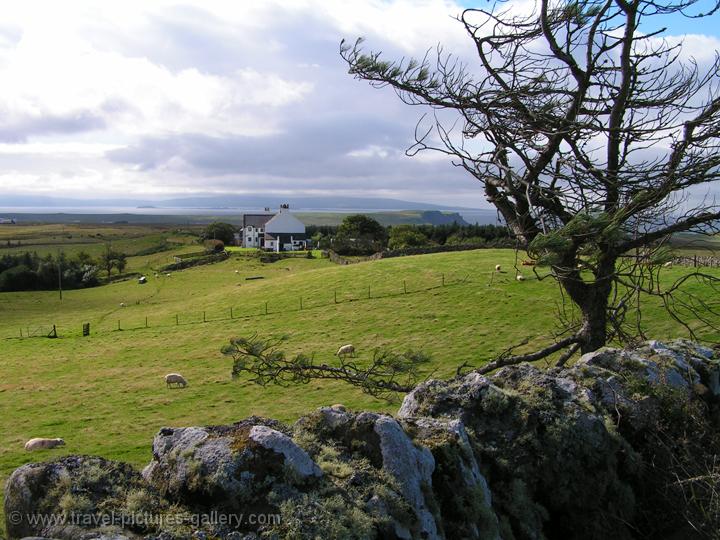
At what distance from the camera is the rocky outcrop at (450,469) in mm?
3389

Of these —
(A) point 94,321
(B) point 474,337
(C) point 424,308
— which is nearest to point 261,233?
(A) point 94,321

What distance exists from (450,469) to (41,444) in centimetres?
1732

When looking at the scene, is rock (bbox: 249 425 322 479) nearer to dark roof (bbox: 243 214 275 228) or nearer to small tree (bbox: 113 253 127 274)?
small tree (bbox: 113 253 127 274)

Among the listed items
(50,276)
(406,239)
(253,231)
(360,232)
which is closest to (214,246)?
(253,231)

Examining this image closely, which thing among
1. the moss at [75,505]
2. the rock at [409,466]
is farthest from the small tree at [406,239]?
the moss at [75,505]

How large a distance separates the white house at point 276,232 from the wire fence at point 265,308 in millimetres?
60880

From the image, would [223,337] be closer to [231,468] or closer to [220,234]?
[231,468]

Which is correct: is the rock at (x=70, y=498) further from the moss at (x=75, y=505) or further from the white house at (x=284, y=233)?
the white house at (x=284, y=233)

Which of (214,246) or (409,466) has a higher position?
(409,466)

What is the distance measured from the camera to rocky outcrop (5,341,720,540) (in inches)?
133

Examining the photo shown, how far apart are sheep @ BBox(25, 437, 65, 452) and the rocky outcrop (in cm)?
1622

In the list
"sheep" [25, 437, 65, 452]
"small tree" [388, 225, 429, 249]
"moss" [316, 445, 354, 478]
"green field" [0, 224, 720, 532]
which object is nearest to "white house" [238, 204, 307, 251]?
"small tree" [388, 225, 429, 249]

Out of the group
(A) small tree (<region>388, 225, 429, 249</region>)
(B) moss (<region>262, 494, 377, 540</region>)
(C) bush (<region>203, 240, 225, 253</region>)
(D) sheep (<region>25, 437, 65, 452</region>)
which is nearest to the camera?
(B) moss (<region>262, 494, 377, 540</region>)

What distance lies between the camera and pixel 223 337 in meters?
34.3
